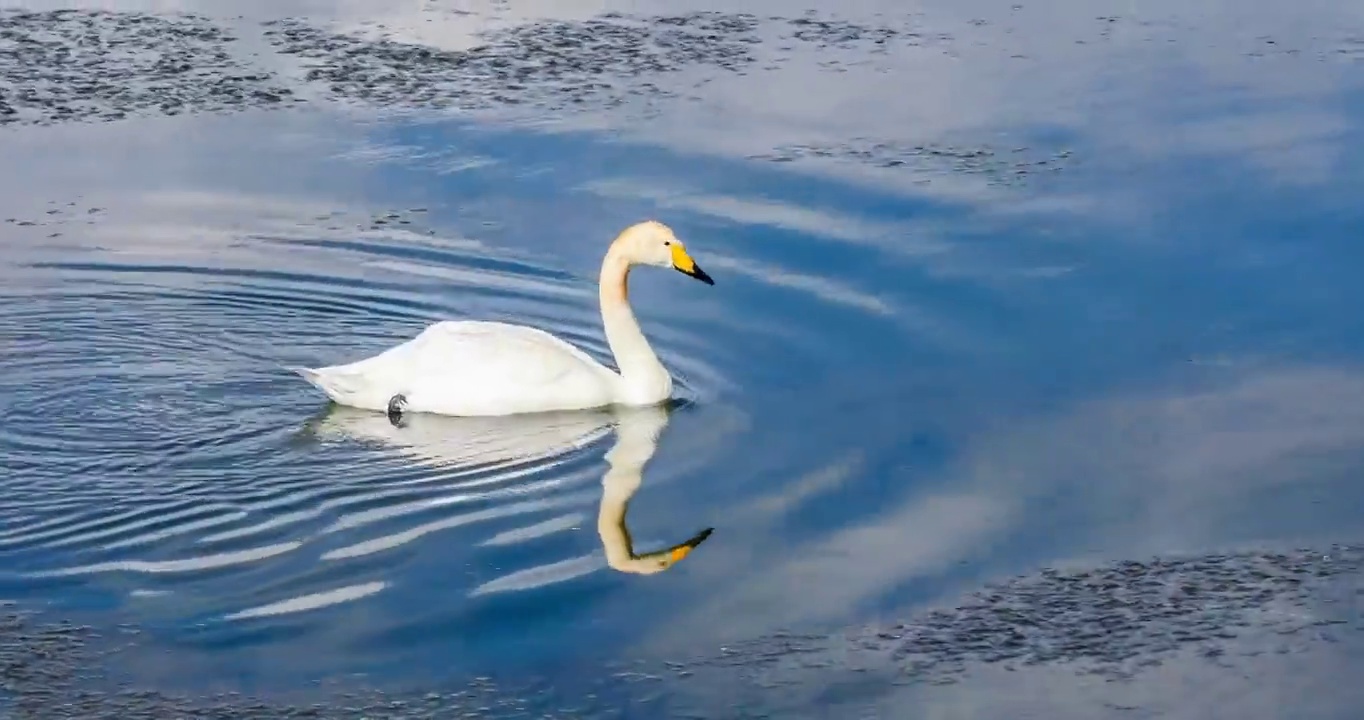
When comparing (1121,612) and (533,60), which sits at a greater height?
(533,60)

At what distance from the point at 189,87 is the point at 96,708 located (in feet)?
26.3

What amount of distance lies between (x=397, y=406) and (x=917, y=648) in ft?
11.1

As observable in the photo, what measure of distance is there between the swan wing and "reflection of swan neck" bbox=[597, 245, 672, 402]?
16 cm

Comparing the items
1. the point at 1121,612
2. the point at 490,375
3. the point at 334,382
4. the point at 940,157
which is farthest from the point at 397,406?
the point at 940,157

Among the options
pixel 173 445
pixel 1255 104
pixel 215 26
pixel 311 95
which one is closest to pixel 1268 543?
pixel 173 445

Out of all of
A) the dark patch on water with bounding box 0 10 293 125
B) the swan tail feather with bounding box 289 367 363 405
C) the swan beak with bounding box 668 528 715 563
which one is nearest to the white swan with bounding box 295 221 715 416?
the swan tail feather with bounding box 289 367 363 405

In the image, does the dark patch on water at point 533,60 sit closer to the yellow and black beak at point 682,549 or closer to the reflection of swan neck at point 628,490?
the reflection of swan neck at point 628,490

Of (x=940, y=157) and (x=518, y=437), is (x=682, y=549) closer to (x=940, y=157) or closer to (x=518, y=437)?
(x=518, y=437)

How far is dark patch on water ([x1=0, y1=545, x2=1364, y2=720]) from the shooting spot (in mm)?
6602

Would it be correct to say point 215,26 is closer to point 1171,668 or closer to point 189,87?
point 189,87

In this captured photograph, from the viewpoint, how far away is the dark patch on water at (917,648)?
6602 mm

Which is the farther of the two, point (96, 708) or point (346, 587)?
point (346, 587)

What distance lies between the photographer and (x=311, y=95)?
13961 millimetres

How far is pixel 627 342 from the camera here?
32.5ft
